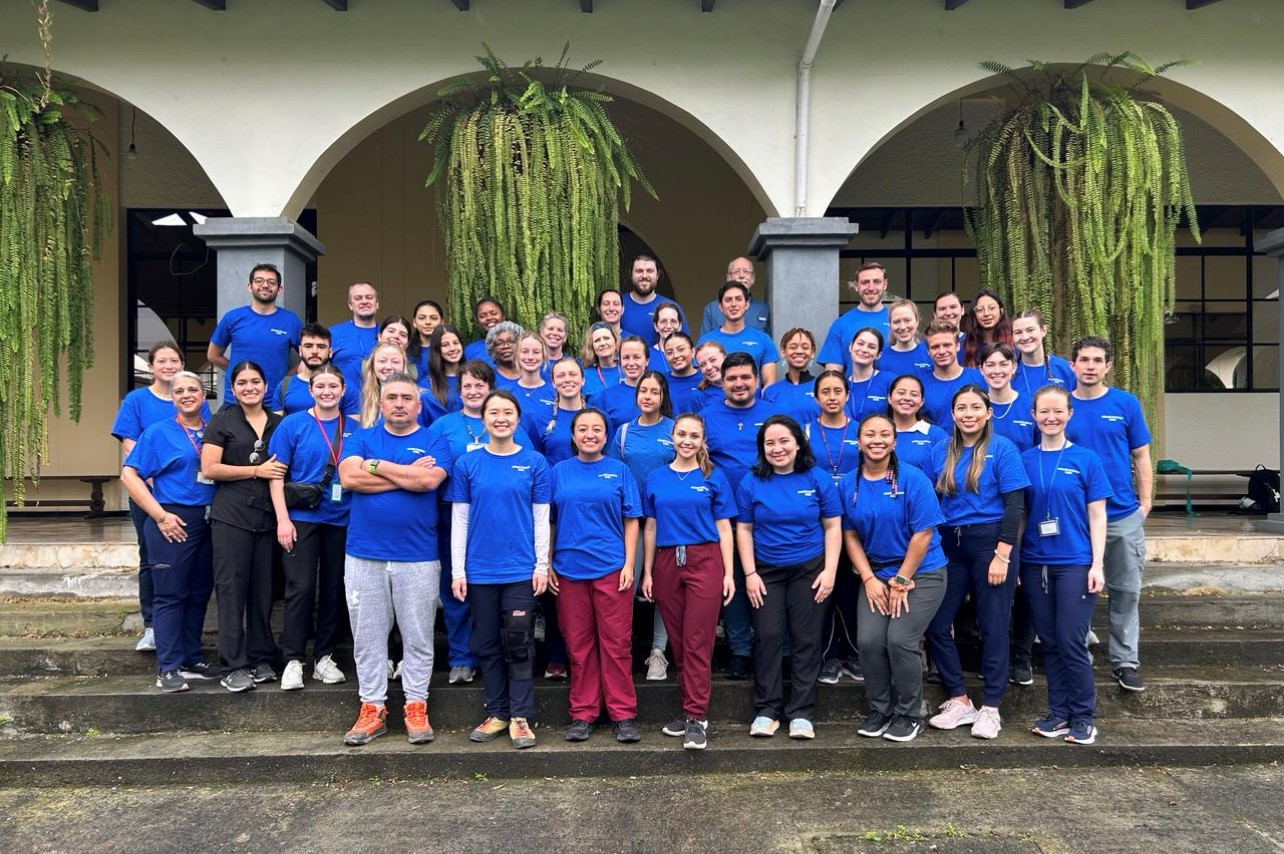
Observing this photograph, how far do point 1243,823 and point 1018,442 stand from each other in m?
1.80

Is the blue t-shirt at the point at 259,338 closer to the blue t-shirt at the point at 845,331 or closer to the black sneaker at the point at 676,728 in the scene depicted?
the black sneaker at the point at 676,728

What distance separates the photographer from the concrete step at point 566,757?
4.07 metres

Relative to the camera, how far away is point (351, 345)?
542cm

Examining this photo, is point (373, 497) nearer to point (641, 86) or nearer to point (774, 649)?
point (774, 649)

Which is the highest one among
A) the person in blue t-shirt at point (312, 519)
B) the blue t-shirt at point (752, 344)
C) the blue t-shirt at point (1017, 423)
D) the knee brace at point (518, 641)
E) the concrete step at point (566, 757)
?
the blue t-shirt at point (752, 344)

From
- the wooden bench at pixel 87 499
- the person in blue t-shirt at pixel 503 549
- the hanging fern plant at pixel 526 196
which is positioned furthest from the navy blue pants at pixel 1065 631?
the wooden bench at pixel 87 499

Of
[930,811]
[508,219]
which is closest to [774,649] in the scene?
[930,811]

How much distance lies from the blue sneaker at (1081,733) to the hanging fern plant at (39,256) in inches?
239

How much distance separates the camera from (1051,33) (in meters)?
6.25

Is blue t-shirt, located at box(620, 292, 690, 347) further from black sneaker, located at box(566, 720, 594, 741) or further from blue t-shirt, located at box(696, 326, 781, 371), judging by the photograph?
black sneaker, located at box(566, 720, 594, 741)

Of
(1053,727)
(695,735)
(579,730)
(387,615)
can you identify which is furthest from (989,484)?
(387,615)

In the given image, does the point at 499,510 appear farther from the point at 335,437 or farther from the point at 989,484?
the point at 989,484

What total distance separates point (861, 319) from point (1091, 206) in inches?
69.7

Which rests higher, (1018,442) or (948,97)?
(948,97)
